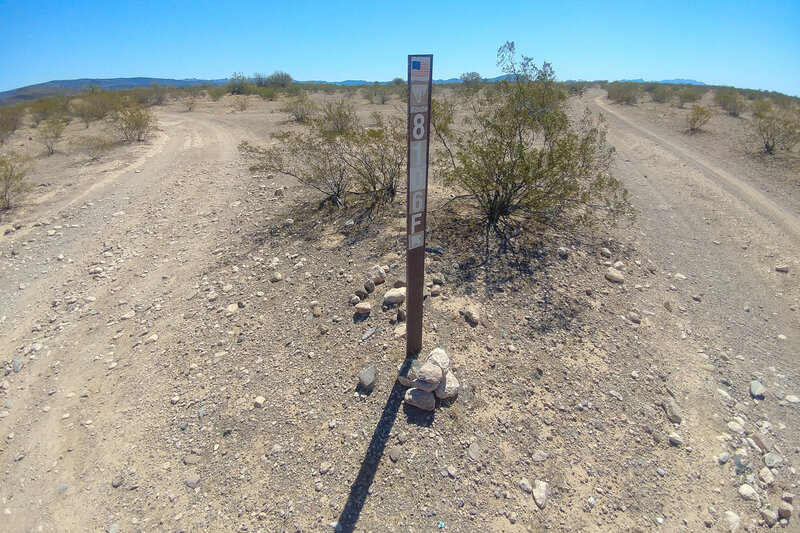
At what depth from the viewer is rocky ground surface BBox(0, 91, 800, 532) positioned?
2.97 m

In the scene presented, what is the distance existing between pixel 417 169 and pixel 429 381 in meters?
1.74

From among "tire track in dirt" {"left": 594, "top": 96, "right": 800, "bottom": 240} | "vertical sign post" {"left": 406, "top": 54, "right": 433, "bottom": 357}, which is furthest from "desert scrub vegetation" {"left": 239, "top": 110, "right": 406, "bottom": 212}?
"tire track in dirt" {"left": 594, "top": 96, "right": 800, "bottom": 240}

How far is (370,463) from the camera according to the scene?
3.12 meters

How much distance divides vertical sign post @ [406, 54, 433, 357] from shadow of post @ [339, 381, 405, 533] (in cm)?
65

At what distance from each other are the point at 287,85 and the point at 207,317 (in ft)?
134

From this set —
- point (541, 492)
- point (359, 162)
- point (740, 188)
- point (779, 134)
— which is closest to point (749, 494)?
point (541, 492)

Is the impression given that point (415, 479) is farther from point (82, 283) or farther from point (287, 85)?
point (287, 85)

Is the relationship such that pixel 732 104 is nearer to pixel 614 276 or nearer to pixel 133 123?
pixel 614 276

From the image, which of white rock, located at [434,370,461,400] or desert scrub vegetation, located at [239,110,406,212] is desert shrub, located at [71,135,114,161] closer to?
desert scrub vegetation, located at [239,110,406,212]

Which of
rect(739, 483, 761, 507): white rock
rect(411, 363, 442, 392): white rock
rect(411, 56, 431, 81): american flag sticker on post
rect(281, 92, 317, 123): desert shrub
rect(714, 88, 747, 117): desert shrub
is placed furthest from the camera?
rect(714, 88, 747, 117): desert shrub

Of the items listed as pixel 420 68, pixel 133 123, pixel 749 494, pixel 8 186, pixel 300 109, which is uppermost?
pixel 300 109

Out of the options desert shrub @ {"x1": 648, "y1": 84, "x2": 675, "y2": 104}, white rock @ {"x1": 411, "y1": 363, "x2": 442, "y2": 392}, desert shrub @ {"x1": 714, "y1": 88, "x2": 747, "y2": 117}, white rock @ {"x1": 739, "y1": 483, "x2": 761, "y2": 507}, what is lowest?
white rock @ {"x1": 739, "y1": 483, "x2": 761, "y2": 507}

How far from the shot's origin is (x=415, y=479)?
119 inches

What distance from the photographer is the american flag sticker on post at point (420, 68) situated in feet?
8.49
